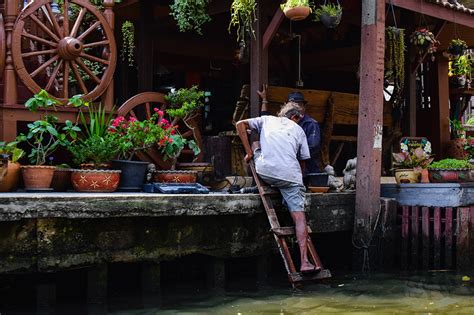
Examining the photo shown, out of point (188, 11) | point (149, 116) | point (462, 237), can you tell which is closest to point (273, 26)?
point (188, 11)

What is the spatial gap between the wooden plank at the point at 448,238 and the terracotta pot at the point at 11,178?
5231 mm

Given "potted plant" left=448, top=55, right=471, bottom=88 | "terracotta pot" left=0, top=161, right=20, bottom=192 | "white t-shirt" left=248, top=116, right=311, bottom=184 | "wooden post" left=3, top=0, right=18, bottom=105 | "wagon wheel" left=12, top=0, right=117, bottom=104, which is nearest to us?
"terracotta pot" left=0, top=161, right=20, bottom=192

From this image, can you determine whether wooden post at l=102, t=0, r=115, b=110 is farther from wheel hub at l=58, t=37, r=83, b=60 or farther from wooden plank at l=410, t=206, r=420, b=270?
wooden plank at l=410, t=206, r=420, b=270

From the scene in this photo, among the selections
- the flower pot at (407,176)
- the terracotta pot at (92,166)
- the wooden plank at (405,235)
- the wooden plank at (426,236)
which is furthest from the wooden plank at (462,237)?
the terracotta pot at (92,166)

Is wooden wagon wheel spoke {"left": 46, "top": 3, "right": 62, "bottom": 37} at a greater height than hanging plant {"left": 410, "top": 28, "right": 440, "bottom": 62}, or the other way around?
hanging plant {"left": 410, "top": 28, "right": 440, "bottom": 62}

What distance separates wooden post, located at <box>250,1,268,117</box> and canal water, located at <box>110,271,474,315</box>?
2.68 m

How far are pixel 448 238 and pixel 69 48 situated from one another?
208 inches

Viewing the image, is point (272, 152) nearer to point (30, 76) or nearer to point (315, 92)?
point (30, 76)

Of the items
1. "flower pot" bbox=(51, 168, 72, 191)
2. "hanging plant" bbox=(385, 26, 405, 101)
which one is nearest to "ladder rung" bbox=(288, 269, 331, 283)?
"flower pot" bbox=(51, 168, 72, 191)

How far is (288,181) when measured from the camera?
7684 millimetres

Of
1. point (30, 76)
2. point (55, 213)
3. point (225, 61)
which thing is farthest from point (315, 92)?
point (55, 213)

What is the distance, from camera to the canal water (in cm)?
667

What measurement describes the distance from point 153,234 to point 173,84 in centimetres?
769

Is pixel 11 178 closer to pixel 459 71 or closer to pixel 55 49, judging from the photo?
pixel 55 49
